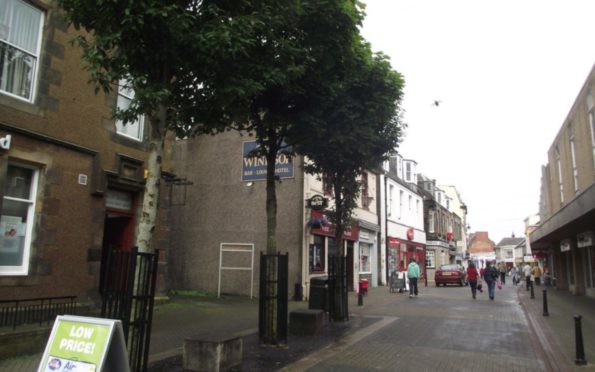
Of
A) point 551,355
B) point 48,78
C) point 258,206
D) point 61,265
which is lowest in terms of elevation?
point 551,355

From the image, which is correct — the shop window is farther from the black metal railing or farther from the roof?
the roof

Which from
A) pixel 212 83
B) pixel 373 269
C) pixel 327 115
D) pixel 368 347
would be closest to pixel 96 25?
pixel 212 83

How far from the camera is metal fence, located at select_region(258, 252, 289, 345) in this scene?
9062 mm

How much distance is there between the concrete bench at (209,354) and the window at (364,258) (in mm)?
18879

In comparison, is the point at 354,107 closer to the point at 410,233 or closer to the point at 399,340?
the point at 399,340

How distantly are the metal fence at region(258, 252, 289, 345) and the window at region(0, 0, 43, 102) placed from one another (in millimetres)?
5974

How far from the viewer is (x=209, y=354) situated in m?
7.02

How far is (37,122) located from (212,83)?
5.06 m

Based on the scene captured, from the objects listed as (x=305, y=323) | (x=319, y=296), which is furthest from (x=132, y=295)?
(x=319, y=296)

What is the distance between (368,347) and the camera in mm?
9320

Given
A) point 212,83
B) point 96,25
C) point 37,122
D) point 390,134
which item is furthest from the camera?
point 390,134

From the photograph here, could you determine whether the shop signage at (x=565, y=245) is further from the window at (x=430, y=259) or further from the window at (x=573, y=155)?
the window at (x=430, y=259)

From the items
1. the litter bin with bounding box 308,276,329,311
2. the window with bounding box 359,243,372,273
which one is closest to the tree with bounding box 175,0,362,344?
the litter bin with bounding box 308,276,329,311

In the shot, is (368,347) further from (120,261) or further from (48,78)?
(48,78)
